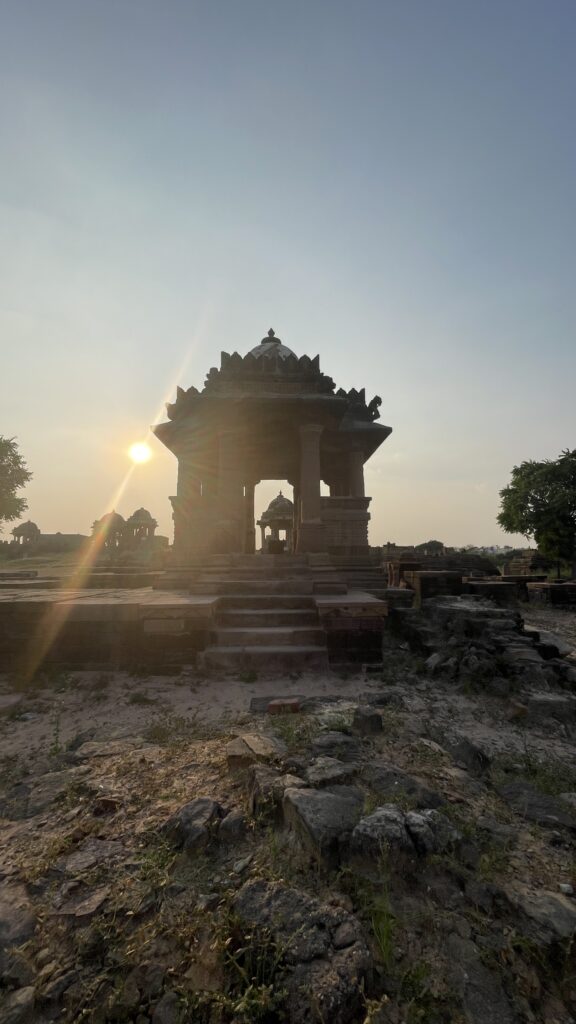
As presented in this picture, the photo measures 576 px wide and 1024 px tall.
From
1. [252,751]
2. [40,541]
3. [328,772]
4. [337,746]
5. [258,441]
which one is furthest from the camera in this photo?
[40,541]

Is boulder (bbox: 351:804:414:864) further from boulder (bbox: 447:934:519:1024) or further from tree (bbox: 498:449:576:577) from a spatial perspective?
tree (bbox: 498:449:576:577)

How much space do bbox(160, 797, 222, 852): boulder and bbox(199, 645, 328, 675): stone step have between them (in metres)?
2.80

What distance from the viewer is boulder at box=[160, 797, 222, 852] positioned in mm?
1907

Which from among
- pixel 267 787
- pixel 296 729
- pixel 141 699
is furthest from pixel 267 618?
pixel 267 787

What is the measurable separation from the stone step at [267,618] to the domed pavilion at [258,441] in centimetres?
290

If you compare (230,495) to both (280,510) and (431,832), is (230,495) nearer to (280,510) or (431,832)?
(431,832)

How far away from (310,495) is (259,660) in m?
5.50

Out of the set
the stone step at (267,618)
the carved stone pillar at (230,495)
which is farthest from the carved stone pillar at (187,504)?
the stone step at (267,618)

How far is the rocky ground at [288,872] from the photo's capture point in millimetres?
1302

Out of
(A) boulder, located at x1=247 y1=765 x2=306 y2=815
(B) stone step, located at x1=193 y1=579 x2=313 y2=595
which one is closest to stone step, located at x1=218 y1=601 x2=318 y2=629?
(B) stone step, located at x1=193 y1=579 x2=313 y2=595

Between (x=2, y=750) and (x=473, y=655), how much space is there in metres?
4.69

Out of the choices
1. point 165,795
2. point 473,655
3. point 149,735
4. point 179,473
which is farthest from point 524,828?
point 179,473

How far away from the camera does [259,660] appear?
4.96 metres

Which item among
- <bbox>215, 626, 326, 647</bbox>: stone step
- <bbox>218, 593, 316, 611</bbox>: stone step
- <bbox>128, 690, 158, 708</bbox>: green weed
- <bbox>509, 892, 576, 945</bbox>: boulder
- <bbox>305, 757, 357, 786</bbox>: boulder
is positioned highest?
<bbox>218, 593, 316, 611</bbox>: stone step
